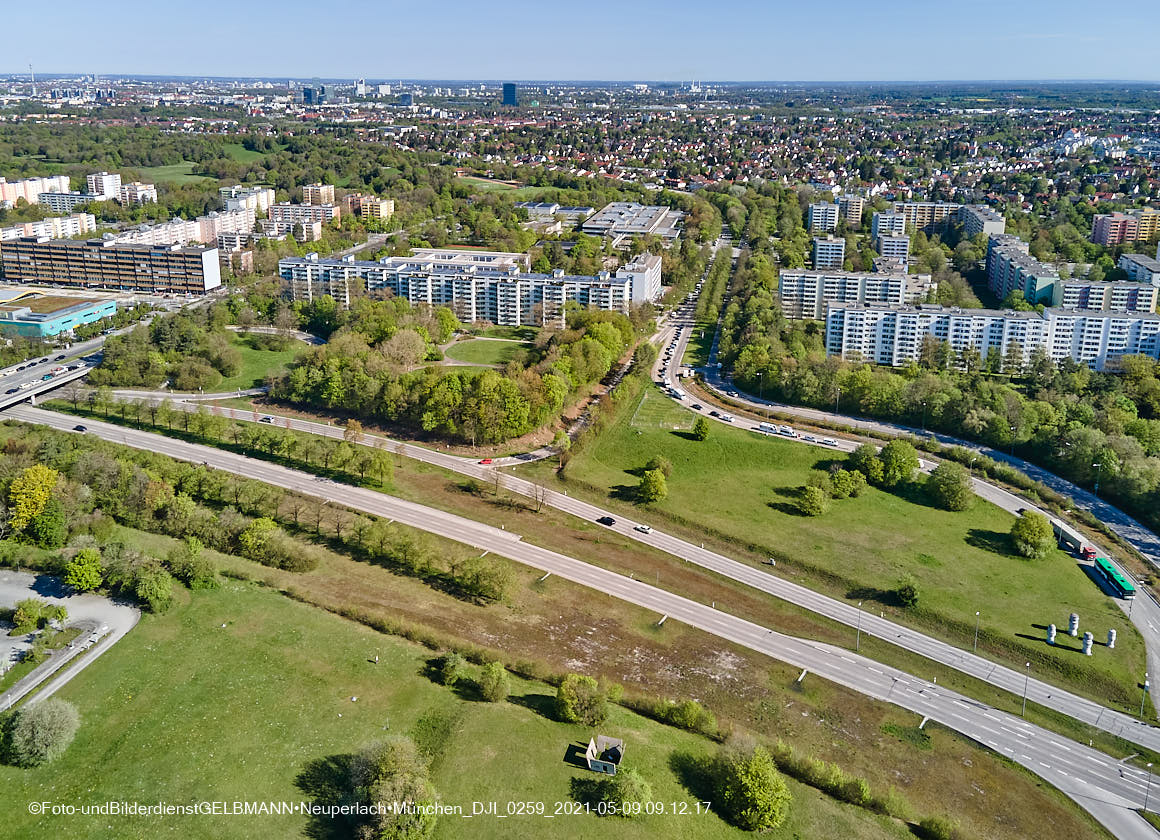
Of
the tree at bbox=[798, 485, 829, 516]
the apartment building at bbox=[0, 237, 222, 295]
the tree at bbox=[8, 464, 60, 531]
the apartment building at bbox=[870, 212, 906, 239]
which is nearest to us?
the tree at bbox=[8, 464, 60, 531]

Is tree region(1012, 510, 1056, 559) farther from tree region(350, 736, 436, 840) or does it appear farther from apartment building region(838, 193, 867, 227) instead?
apartment building region(838, 193, 867, 227)

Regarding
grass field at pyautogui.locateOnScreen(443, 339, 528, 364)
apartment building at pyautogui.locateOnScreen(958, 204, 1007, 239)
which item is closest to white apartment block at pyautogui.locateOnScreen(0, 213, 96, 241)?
grass field at pyautogui.locateOnScreen(443, 339, 528, 364)

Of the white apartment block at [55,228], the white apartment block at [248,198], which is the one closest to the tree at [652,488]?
the white apartment block at [55,228]

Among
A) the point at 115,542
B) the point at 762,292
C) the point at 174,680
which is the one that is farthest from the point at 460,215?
the point at 174,680

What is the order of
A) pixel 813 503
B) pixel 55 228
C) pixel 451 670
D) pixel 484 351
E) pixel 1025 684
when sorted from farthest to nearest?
pixel 55 228 < pixel 484 351 < pixel 813 503 < pixel 1025 684 < pixel 451 670

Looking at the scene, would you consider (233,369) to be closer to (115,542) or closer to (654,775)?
(115,542)

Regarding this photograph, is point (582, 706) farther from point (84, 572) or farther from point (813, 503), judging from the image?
point (84, 572)

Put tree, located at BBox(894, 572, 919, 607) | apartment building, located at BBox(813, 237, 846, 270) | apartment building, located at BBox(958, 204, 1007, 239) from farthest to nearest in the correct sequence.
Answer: apartment building, located at BBox(958, 204, 1007, 239) < apartment building, located at BBox(813, 237, 846, 270) < tree, located at BBox(894, 572, 919, 607)

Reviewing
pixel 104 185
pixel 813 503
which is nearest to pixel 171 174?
pixel 104 185

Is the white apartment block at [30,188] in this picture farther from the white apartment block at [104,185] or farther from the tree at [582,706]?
the tree at [582,706]
